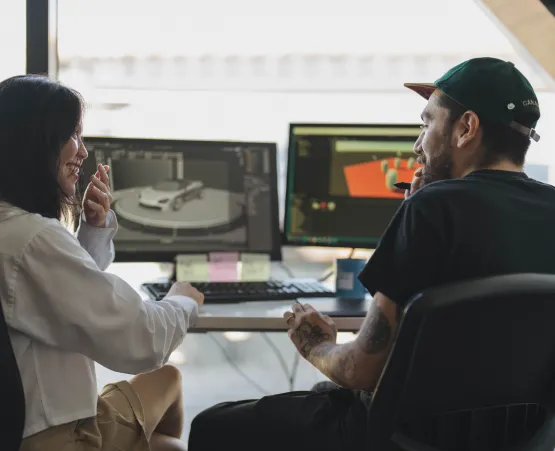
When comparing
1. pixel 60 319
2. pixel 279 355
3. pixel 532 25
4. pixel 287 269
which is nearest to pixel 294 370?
pixel 279 355

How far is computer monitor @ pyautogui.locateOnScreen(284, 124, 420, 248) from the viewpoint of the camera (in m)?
2.30

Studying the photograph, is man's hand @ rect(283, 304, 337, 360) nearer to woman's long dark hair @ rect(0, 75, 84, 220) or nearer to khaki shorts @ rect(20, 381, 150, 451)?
khaki shorts @ rect(20, 381, 150, 451)

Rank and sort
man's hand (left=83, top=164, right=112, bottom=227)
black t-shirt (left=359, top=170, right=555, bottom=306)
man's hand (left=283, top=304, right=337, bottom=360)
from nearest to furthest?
black t-shirt (left=359, top=170, right=555, bottom=306) → man's hand (left=283, top=304, right=337, bottom=360) → man's hand (left=83, top=164, right=112, bottom=227)

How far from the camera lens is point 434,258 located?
45.3 inches

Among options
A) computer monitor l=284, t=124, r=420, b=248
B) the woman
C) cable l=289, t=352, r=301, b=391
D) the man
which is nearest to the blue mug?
computer monitor l=284, t=124, r=420, b=248

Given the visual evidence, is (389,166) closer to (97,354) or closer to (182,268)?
(182,268)

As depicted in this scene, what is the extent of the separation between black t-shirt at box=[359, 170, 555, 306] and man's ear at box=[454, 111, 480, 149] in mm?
156

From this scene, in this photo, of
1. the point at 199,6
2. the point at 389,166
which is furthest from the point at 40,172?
the point at 199,6

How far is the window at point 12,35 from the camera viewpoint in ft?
8.39

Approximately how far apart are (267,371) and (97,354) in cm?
173

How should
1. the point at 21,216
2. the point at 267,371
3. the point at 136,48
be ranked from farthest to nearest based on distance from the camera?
the point at 267,371
the point at 136,48
the point at 21,216

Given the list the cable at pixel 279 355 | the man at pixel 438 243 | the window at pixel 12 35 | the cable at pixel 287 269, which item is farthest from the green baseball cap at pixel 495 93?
the window at pixel 12 35

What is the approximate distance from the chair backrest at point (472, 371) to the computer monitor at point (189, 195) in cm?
120

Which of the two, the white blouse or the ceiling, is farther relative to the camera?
the ceiling
